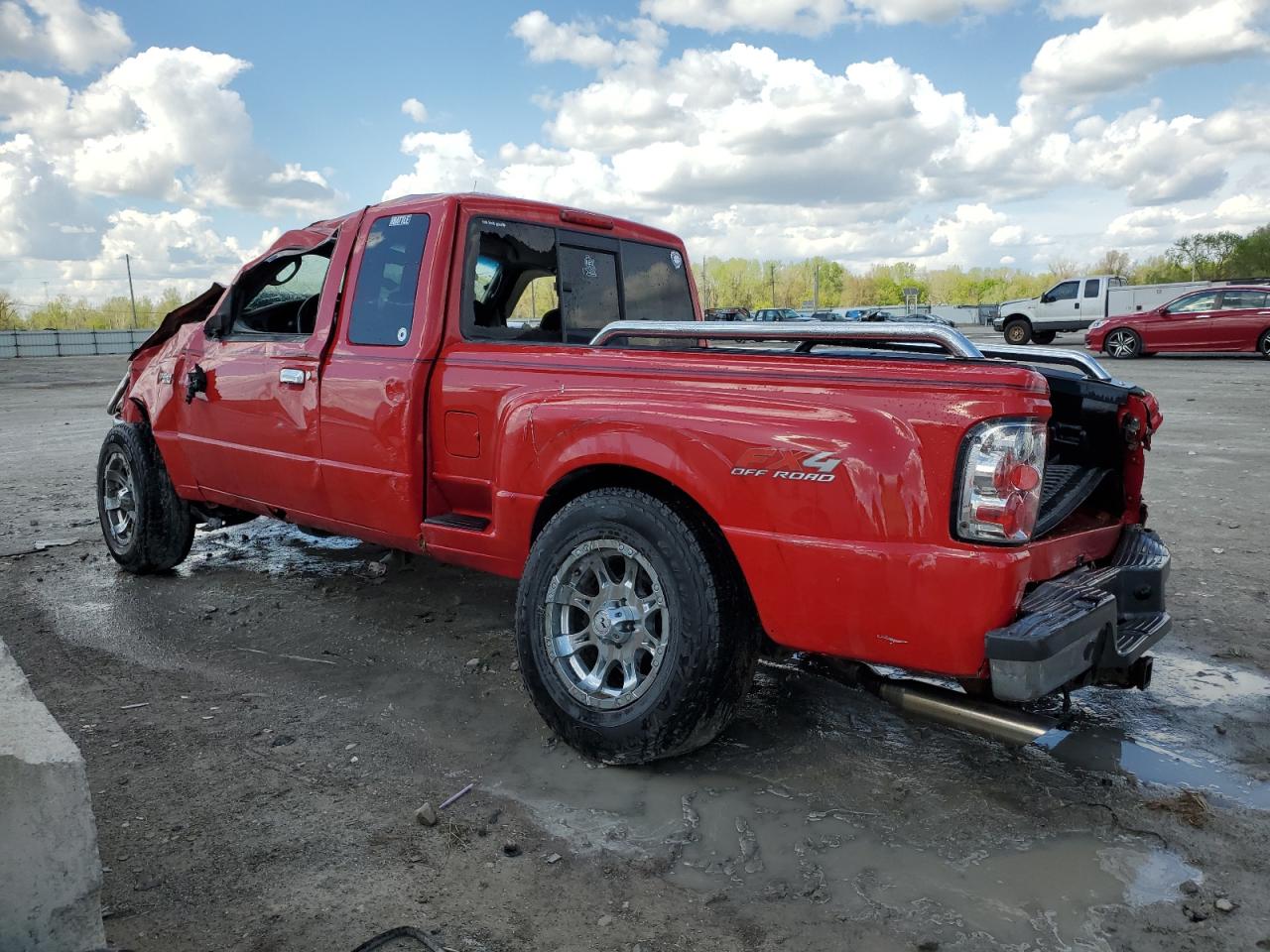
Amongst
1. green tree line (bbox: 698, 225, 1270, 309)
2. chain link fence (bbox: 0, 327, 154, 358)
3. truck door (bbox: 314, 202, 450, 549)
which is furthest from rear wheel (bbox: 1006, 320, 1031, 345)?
green tree line (bbox: 698, 225, 1270, 309)

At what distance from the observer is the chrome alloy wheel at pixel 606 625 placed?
10.2ft

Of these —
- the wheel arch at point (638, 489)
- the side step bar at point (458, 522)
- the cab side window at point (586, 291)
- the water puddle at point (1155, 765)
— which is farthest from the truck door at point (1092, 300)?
the wheel arch at point (638, 489)

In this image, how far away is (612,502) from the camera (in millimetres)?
3117

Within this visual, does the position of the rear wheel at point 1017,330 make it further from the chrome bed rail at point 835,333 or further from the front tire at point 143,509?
the front tire at point 143,509

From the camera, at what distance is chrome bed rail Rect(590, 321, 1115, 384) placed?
2.68 metres

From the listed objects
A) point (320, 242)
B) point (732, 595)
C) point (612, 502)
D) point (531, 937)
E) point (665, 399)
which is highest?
point (320, 242)

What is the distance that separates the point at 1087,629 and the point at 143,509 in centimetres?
489

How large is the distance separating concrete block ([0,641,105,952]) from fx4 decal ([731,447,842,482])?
1.80m

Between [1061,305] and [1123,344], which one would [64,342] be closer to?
[1061,305]

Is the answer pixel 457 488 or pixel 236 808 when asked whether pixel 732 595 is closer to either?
pixel 457 488

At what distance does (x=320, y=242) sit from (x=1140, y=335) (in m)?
20.7

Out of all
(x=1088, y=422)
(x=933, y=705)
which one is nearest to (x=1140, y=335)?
(x=1088, y=422)

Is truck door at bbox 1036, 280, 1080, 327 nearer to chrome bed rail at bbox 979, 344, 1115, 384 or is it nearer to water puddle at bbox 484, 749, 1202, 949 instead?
chrome bed rail at bbox 979, 344, 1115, 384

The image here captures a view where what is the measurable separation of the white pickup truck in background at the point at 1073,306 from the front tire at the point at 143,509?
82.8 ft
